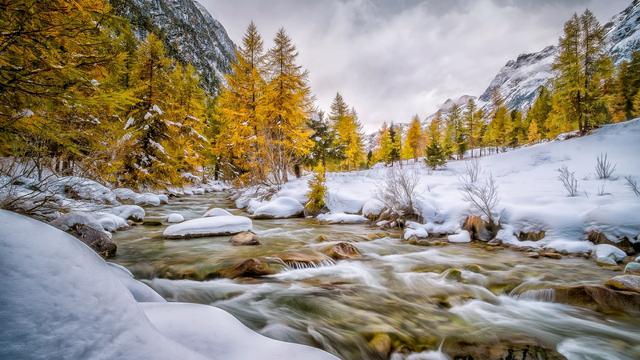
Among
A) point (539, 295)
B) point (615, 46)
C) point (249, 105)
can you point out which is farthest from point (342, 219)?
point (615, 46)

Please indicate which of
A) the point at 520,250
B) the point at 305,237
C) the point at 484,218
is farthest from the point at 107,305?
the point at 484,218

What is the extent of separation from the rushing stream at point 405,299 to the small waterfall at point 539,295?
14 mm

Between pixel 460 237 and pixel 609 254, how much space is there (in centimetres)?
302

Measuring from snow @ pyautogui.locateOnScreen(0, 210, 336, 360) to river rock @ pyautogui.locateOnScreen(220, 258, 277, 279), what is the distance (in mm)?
3155

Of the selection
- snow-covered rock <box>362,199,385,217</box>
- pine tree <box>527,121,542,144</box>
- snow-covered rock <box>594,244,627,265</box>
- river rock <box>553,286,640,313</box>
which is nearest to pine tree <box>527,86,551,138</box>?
pine tree <box>527,121,542,144</box>

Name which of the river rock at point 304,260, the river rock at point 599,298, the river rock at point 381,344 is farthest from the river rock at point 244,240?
the river rock at point 599,298

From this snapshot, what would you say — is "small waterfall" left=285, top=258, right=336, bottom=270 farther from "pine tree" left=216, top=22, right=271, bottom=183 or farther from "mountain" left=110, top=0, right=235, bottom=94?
"mountain" left=110, top=0, right=235, bottom=94

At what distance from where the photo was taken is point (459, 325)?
12.0 ft

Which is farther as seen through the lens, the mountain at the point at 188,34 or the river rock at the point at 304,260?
the mountain at the point at 188,34

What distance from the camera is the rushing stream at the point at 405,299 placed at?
10.8ft

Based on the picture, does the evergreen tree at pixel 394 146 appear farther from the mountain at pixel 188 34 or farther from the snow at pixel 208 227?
the mountain at pixel 188 34

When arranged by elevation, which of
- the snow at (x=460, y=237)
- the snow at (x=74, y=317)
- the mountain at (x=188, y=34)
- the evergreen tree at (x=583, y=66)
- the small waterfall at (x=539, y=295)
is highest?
the mountain at (x=188, y=34)

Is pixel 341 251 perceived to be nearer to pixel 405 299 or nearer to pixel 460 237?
pixel 405 299

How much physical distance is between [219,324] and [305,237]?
6.31 metres
